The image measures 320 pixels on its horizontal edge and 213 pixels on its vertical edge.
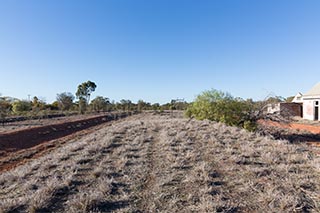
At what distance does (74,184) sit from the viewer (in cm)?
385

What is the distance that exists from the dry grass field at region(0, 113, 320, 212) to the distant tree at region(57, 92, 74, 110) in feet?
128

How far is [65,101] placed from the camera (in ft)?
146

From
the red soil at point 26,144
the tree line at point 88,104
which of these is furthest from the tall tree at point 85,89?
the red soil at point 26,144

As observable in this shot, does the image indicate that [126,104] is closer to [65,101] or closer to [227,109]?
[65,101]

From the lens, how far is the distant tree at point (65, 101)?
40.7 m

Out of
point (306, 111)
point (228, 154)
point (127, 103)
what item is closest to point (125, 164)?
point (228, 154)

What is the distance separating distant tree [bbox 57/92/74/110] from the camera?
134 feet

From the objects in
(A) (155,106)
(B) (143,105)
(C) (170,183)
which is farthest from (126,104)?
(C) (170,183)

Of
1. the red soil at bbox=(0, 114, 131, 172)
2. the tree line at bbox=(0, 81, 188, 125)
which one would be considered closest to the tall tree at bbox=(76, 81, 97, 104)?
the tree line at bbox=(0, 81, 188, 125)

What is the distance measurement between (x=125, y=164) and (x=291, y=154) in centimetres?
476

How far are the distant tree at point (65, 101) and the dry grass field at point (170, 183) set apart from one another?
1538 inches

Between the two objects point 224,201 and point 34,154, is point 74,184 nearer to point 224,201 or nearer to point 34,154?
point 224,201

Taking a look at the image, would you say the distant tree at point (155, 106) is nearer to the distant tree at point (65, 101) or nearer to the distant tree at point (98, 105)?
the distant tree at point (98, 105)

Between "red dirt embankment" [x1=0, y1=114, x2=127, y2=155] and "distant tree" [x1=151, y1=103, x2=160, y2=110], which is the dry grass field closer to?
"red dirt embankment" [x1=0, y1=114, x2=127, y2=155]
